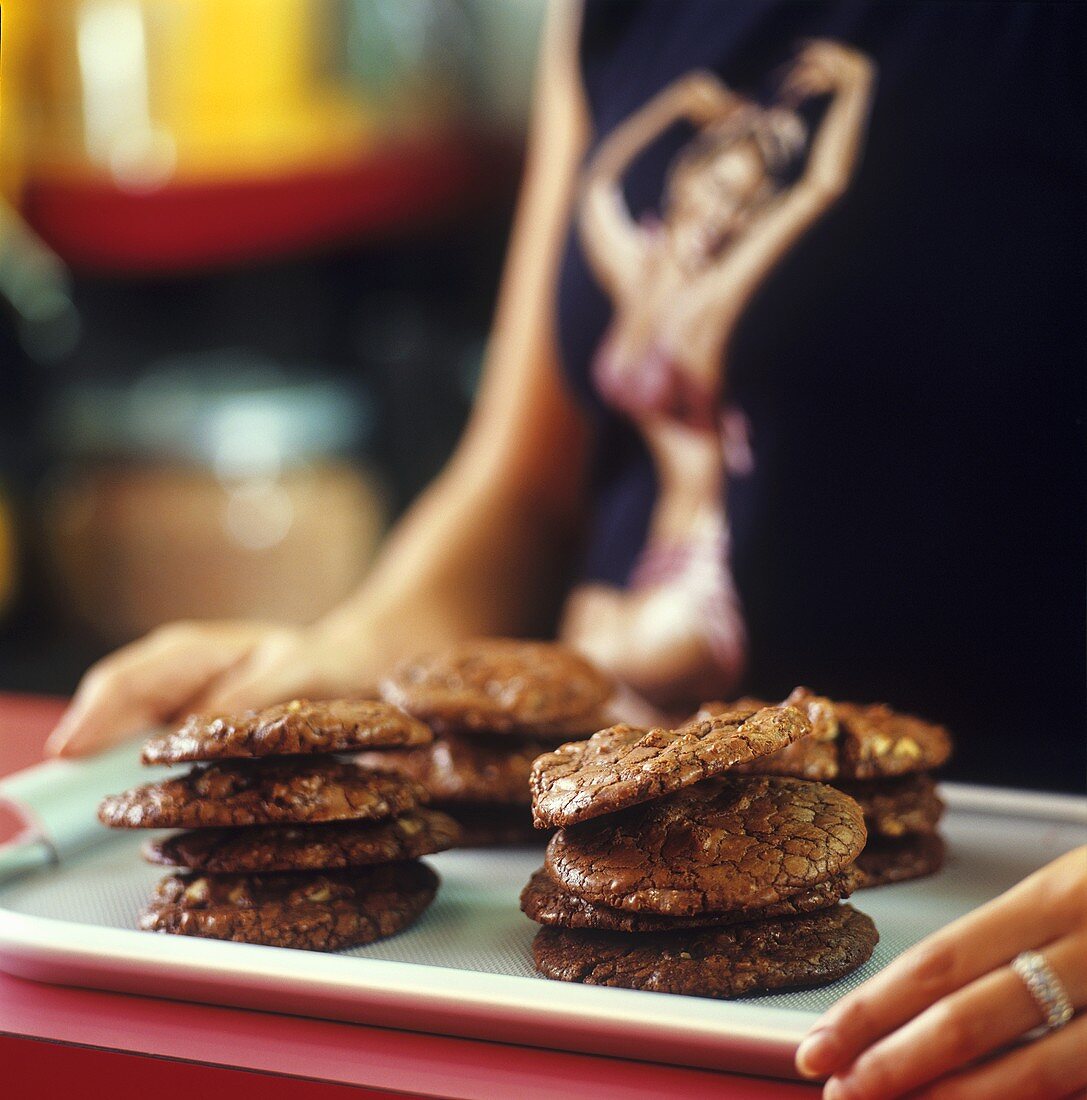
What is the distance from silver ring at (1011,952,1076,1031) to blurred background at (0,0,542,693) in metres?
1.66

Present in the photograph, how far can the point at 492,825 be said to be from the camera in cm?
65

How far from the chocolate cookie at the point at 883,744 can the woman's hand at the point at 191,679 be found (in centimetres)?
25

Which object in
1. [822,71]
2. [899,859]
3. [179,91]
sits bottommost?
[899,859]

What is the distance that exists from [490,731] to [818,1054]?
263 millimetres

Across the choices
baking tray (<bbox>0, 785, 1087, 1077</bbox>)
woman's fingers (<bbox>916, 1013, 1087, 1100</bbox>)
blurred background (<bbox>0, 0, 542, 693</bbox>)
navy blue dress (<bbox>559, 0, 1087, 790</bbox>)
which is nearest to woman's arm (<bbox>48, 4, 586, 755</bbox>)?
navy blue dress (<bbox>559, 0, 1087, 790</bbox>)

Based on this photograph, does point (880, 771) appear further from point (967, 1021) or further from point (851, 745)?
point (967, 1021)

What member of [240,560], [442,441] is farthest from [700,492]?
[442,441]

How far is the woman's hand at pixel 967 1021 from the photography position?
0.42 meters

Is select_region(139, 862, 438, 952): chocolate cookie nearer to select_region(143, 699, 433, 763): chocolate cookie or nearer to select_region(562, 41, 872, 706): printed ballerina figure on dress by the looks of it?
select_region(143, 699, 433, 763): chocolate cookie

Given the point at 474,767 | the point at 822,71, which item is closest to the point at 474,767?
the point at 474,767

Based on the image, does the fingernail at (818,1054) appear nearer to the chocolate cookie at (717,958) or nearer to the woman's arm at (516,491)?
the chocolate cookie at (717,958)

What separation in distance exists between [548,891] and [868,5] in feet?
2.14

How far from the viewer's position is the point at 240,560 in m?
1.98

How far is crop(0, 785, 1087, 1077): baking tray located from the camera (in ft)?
1.46
